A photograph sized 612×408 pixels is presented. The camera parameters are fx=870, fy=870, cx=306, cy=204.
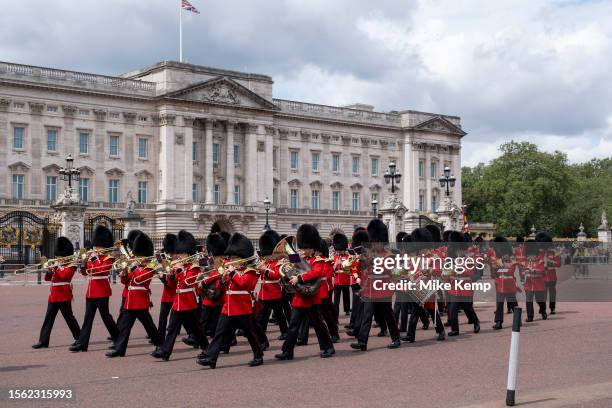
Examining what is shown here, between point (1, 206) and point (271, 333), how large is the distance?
43.7 m

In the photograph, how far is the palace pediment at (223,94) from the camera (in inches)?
2482

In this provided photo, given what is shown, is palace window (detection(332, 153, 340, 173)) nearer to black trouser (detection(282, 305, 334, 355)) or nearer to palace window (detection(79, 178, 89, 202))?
palace window (detection(79, 178, 89, 202))

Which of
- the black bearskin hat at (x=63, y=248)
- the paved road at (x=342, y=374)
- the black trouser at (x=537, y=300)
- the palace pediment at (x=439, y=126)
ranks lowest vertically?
the paved road at (x=342, y=374)

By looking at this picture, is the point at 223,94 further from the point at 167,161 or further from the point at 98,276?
the point at 98,276

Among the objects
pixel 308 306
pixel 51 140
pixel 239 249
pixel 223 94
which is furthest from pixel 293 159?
pixel 239 249

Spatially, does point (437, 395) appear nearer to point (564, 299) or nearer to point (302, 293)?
point (302, 293)

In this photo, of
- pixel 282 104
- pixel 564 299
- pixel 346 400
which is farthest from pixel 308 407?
pixel 282 104

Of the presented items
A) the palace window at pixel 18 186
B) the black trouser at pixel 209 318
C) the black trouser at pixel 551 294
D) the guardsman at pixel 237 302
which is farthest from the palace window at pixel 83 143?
the guardsman at pixel 237 302

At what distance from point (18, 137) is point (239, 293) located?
4912 centimetres

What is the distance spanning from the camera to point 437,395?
956cm

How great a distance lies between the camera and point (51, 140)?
58750 mm

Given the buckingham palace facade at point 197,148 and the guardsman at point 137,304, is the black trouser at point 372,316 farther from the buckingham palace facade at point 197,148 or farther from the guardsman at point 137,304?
the buckingham palace facade at point 197,148

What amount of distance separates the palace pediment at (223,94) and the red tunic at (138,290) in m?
49.9

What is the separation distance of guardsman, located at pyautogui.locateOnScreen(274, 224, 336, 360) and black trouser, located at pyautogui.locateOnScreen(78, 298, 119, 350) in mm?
3056
